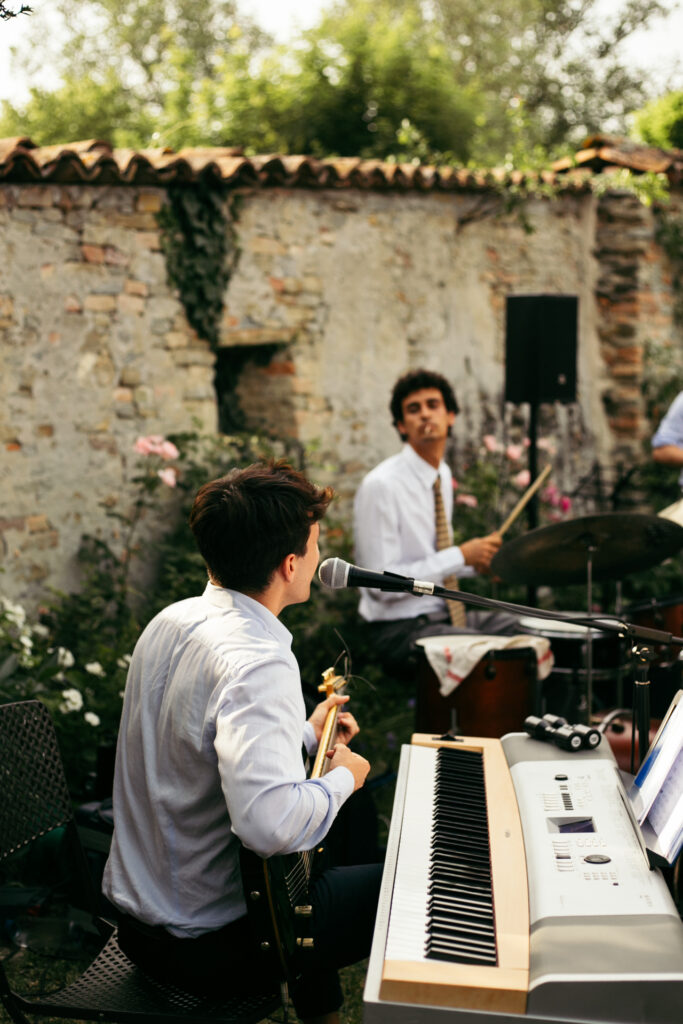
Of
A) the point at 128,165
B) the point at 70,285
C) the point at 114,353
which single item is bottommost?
the point at 114,353

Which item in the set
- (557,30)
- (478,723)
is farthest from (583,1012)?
(557,30)

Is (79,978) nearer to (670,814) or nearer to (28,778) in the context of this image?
(28,778)

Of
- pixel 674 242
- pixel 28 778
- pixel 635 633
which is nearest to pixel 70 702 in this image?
pixel 28 778

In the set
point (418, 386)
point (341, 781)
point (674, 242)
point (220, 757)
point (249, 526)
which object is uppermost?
point (674, 242)

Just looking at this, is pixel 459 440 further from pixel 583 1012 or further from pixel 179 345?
pixel 583 1012

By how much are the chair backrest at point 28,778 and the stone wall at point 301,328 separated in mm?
2400

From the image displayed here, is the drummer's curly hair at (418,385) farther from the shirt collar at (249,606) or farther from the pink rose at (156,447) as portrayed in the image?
the shirt collar at (249,606)

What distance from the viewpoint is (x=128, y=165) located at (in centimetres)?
518

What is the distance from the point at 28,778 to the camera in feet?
8.05

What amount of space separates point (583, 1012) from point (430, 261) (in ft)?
20.1

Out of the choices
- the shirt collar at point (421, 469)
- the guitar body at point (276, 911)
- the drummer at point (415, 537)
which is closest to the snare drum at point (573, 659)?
the drummer at point (415, 537)

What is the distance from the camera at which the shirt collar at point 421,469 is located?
476 cm

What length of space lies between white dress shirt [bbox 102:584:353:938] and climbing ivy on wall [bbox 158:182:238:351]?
3769 millimetres

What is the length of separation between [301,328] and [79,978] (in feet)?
15.3
